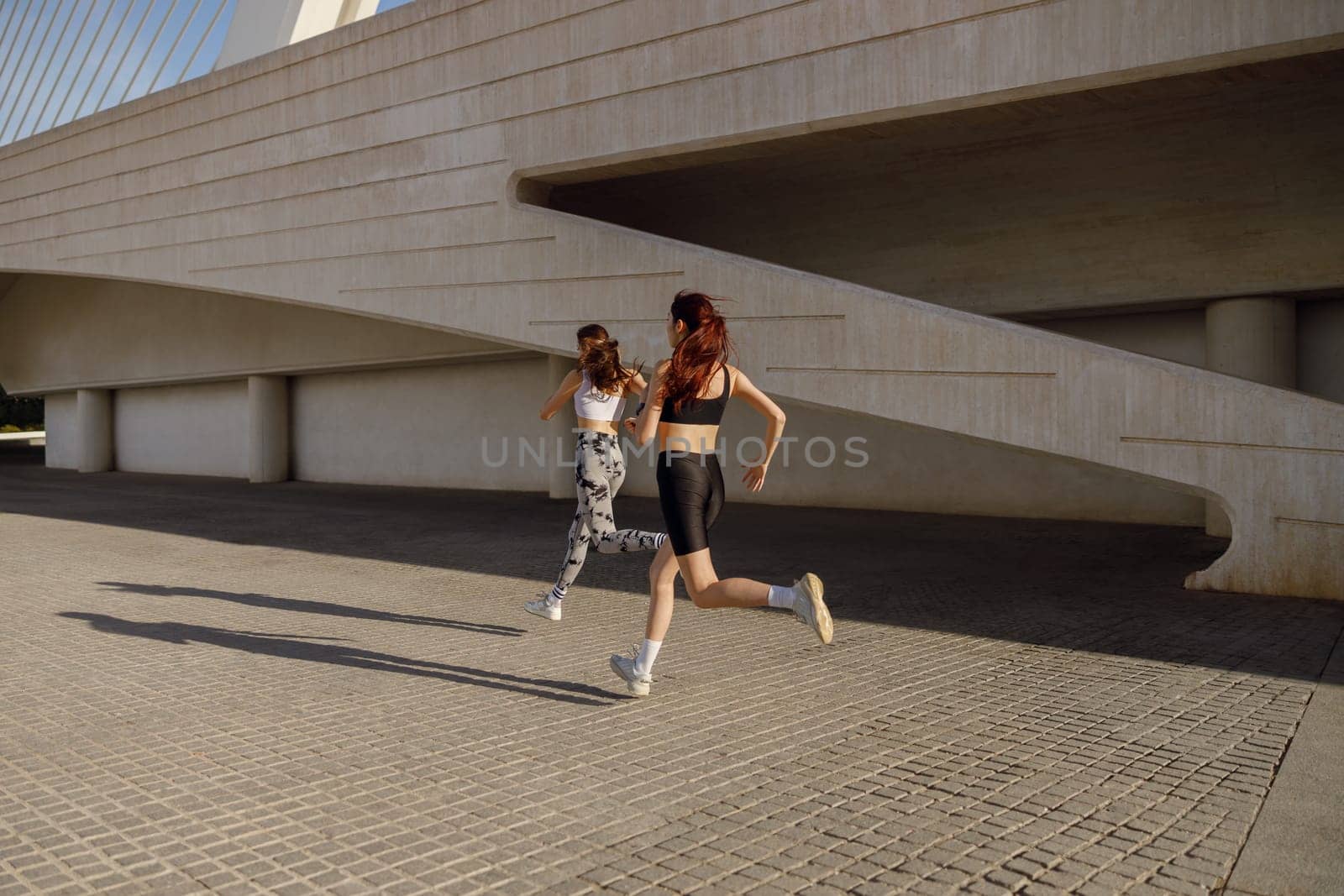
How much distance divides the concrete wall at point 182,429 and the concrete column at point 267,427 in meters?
1.88

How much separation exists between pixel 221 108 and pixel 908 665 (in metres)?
15.8

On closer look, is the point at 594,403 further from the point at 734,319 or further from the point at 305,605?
the point at 734,319

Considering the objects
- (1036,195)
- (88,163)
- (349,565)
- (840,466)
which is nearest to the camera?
(349,565)

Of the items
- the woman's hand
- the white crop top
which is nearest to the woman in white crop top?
the white crop top

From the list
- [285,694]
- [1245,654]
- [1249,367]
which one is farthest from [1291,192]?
[285,694]

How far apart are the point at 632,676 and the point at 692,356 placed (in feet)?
5.27

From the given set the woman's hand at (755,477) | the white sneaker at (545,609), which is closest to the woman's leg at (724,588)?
the woman's hand at (755,477)

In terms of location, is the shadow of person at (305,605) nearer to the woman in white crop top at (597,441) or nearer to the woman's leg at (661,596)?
the woman in white crop top at (597,441)

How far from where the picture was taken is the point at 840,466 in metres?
17.5

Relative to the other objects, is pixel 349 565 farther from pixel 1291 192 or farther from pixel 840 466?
pixel 1291 192

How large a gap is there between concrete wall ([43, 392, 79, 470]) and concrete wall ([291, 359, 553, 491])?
11910mm

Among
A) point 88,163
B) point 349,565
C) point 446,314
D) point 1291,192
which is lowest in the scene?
point 349,565

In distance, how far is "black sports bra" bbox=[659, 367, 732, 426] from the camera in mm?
5160

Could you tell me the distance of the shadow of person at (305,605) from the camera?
744 cm
